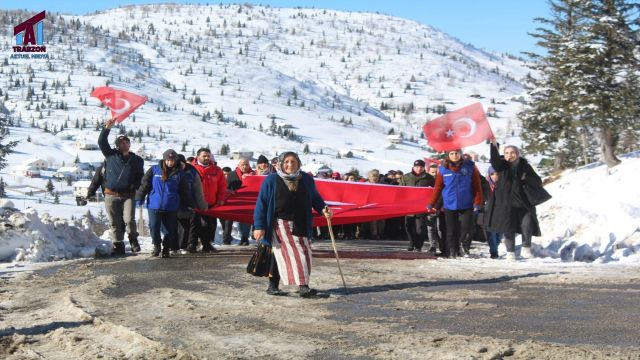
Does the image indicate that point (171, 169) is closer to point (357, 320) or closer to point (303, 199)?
point (303, 199)

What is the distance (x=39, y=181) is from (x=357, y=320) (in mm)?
127804

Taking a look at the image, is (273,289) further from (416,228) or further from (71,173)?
(71,173)

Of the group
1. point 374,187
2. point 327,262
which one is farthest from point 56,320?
point 374,187

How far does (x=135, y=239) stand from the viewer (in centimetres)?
1371

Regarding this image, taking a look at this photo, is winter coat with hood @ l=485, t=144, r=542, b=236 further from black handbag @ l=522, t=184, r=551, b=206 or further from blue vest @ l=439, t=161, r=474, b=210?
blue vest @ l=439, t=161, r=474, b=210

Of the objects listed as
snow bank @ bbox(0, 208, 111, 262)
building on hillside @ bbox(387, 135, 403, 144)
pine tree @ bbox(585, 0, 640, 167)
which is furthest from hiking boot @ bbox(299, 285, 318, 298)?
building on hillside @ bbox(387, 135, 403, 144)

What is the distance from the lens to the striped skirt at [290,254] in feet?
28.3

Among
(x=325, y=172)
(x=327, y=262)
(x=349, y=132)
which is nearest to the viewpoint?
(x=327, y=262)

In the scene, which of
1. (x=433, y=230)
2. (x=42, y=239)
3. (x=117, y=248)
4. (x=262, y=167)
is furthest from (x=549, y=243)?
(x=42, y=239)

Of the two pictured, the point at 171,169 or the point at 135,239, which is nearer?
the point at 171,169

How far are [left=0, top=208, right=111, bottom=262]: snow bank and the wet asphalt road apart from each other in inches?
74.3

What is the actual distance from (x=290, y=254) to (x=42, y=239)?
6109 millimetres

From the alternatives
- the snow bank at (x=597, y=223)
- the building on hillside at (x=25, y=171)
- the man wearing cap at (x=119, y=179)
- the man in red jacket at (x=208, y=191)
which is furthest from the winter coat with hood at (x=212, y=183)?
the building on hillside at (x=25, y=171)

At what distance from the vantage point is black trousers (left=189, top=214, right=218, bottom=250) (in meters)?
13.9
